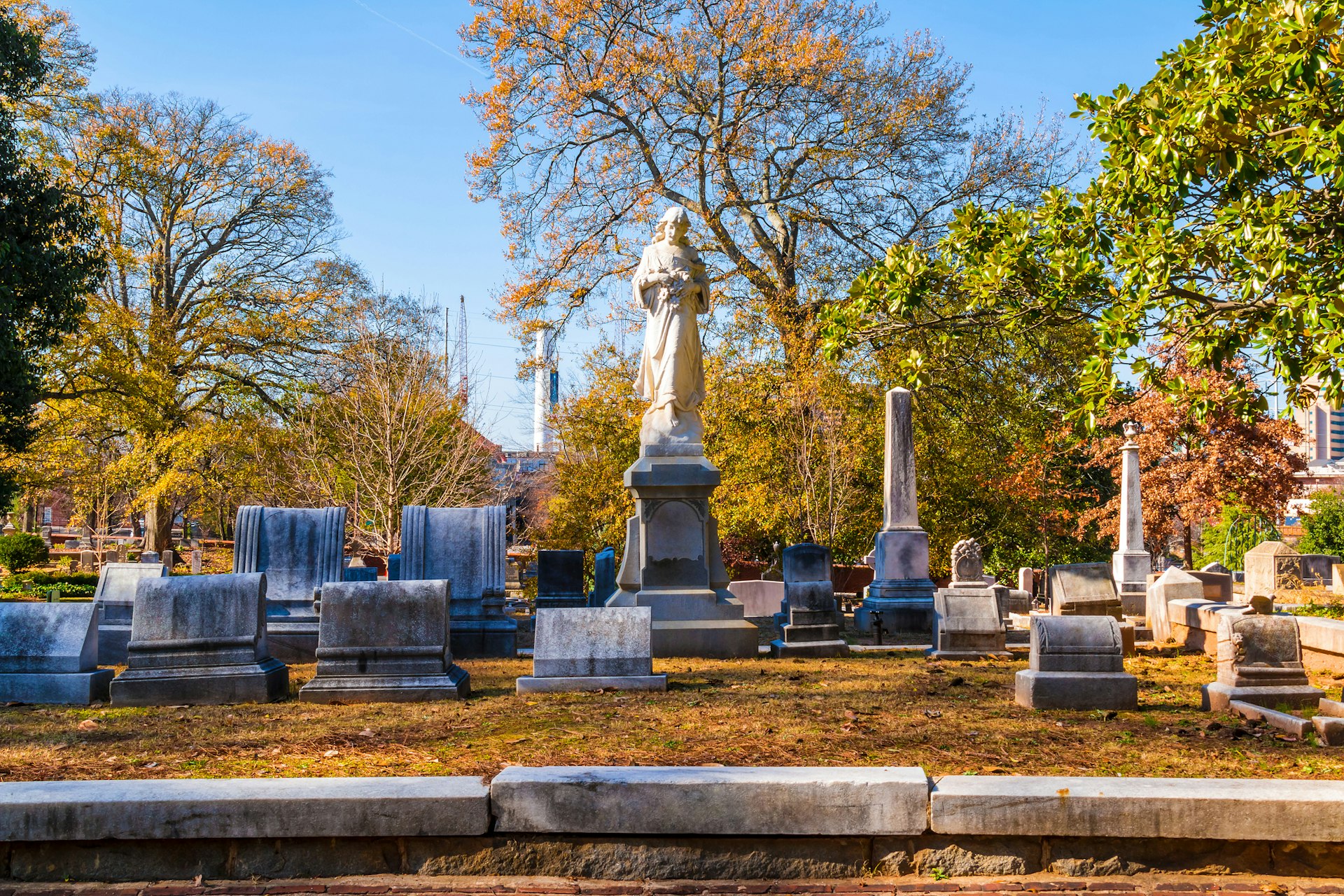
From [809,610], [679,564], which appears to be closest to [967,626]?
[809,610]

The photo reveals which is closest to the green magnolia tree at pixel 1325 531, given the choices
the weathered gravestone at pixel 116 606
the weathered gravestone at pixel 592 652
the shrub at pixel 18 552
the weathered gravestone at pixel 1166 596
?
the weathered gravestone at pixel 1166 596

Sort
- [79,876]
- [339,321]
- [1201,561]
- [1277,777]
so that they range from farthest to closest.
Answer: [1201,561]
[339,321]
[1277,777]
[79,876]

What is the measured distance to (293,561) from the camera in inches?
392

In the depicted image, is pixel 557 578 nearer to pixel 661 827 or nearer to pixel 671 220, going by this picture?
pixel 671 220

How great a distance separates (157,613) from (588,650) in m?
3.07

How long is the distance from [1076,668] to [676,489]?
4.62 meters

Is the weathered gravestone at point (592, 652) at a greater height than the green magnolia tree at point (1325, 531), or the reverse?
the green magnolia tree at point (1325, 531)

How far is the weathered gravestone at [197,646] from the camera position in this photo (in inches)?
289

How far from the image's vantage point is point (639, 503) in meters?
11.0

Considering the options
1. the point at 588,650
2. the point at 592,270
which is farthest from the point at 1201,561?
the point at 588,650

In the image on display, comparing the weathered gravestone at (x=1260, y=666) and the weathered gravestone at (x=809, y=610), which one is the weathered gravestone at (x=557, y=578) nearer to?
the weathered gravestone at (x=809, y=610)

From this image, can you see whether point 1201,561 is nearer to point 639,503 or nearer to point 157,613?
point 639,503

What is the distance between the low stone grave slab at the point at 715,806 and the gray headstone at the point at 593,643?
130 inches

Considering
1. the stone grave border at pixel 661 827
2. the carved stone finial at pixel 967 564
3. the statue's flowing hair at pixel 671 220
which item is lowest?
the stone grave border at pixel 661 827
